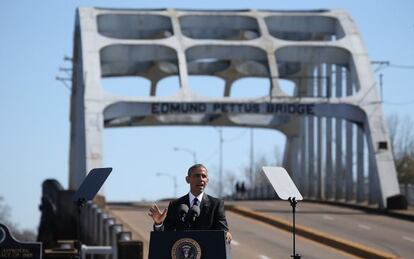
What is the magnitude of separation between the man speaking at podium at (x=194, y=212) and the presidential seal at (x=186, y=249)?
0.31 meters

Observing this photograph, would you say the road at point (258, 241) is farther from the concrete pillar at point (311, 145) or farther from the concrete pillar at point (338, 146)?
the concrete pillar at point (311, 145)

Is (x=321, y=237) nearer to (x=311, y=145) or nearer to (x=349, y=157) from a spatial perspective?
(x=349, y=157)

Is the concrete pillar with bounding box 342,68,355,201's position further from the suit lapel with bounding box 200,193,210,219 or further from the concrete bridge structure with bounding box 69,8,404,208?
the suit lapel with bounding box 200,193,210,219

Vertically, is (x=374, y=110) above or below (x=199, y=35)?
below

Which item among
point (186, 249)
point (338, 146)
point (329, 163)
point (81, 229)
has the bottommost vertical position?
point (186, 249)

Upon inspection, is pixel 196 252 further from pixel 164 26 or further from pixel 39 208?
pixel 164 26

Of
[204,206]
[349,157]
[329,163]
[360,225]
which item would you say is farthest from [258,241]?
[329,163]

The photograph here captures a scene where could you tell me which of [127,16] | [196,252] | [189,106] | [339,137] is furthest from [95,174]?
[339,137]

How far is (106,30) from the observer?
200 ft

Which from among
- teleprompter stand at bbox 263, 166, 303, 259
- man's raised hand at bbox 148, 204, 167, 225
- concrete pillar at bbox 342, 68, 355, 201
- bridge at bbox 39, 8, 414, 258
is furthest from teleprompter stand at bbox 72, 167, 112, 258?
concrete pillar at bbox 342, 68, 355, 201

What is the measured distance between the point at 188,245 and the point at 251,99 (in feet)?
143

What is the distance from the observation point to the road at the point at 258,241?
28.1 metres

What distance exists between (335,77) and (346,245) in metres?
37.8

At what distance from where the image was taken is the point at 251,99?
54094mm
